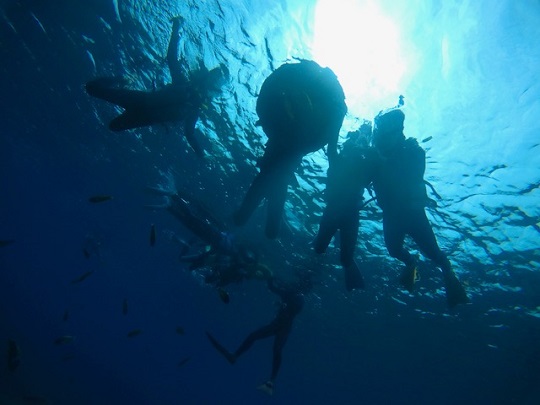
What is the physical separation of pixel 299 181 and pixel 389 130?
20.1 feet

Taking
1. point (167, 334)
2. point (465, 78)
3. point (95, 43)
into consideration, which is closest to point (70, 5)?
point (95, 43)

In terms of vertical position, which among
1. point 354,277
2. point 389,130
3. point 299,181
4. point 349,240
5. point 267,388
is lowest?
point 267,388

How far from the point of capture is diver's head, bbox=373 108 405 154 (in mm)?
6992

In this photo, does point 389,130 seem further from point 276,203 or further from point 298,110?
point 276,203

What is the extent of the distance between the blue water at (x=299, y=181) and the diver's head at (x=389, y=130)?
174 centimetres

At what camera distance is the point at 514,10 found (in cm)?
620

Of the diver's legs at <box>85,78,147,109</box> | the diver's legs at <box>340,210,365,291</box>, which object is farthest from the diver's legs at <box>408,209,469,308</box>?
the diver's legs at <box>85,78,147,109</box>

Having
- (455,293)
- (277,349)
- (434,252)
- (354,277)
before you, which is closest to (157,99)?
(354,277)

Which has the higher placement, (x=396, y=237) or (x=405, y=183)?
(x=405, y=183)

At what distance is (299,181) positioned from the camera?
1301cm

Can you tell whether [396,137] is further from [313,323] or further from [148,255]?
[148,255]

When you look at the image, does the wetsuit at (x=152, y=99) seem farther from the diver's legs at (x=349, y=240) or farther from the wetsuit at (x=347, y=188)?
the diver's legs at (x=349, y=240)

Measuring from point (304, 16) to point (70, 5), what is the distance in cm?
918

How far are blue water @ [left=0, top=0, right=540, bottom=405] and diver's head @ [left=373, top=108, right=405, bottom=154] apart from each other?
174 cm
